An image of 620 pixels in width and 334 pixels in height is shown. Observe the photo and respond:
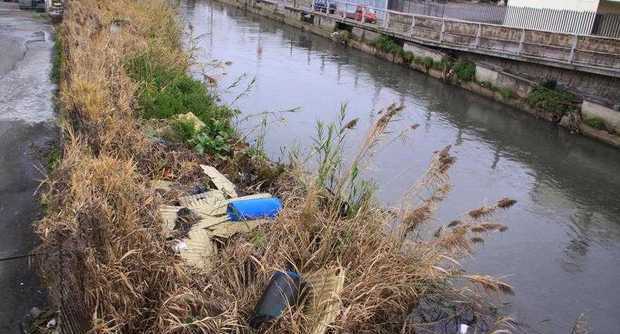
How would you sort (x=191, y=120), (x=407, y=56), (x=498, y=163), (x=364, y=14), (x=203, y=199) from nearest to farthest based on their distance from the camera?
(x=203, y=199) < (x=191, y=120) < (x=498, y=163) < (x=407, y=56) < (x=364, y=14)

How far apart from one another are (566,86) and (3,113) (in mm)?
13461

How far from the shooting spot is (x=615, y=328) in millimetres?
5645

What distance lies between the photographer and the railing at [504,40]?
13594 mm

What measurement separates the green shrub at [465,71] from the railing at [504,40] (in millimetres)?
493

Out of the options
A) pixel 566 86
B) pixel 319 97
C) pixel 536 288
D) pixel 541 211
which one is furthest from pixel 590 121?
pixel 536 288

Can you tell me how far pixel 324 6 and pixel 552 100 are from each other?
17.6 meters

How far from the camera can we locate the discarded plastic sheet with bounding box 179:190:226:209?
16.2 ft

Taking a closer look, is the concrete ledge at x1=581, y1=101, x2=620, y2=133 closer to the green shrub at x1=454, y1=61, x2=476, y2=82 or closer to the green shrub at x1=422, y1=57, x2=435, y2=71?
the green shrub at x1=454, y1=61, x2=476, y2=82

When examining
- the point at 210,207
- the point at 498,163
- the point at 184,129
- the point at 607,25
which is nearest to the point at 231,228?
the point at 210,207

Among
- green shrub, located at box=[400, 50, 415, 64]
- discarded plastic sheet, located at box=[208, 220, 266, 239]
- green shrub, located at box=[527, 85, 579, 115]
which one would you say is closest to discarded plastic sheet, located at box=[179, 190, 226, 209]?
discarded plastic sheet, located at box=[208, 220, 266, 239]

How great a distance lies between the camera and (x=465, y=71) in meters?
17.2

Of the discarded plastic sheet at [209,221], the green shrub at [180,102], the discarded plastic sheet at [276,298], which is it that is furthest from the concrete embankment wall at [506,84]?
the discarded plastic sheet at [276,298]

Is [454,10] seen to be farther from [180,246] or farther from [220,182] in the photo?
[180,246]

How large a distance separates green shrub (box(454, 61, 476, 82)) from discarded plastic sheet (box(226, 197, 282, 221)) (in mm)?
13665
